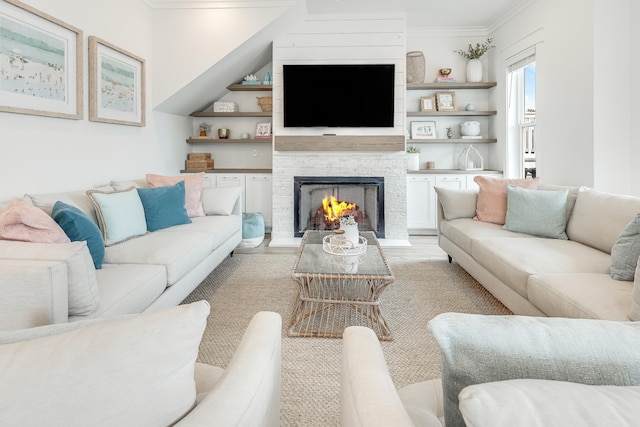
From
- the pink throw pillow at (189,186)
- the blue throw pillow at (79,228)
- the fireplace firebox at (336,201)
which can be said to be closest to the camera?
the blue throw pillow at (79,228)

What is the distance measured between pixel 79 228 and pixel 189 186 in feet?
5.63

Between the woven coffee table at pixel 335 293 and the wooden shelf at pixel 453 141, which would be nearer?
the woven coffee table at pixel 335 293

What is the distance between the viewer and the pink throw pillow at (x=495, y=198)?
3.33 meters

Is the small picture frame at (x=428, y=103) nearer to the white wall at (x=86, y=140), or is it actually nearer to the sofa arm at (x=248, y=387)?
the white wall at (x=86, y=140)

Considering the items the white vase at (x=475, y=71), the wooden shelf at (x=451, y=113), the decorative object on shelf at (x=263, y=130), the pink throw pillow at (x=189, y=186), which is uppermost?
the white vase at (x=475, y=71)

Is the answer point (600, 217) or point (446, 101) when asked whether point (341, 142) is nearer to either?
point (446, 101)

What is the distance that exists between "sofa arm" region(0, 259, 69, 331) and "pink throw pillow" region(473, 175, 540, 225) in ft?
10.6

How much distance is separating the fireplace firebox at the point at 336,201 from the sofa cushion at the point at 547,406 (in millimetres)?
4276

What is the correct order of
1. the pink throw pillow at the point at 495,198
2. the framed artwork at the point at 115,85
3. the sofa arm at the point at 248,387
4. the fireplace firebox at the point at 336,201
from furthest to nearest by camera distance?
the fireplace firebox at the point at 336,201 < the pink throw pillow at the point at 495,198 < the framed artwork at the point at 115,85 < the sofa arm at the point at 248,387

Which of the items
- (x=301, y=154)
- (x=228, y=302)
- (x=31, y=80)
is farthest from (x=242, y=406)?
(x=301, y=154)

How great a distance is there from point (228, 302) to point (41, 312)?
1.55m

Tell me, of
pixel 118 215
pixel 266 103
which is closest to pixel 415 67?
pixel 266 103

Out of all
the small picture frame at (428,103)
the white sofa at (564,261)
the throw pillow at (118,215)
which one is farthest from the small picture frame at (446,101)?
the throw pillow at (118,215)

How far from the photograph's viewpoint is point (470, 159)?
5426mm
